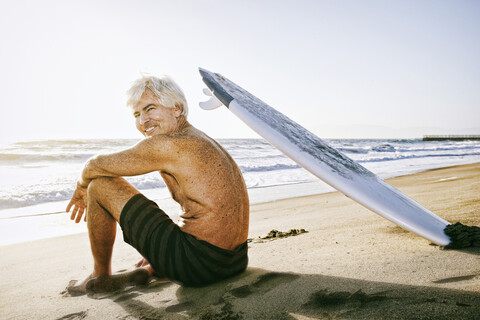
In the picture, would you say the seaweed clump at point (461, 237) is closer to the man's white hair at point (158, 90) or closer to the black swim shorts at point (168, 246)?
the black swim shorts at point (168, 246)

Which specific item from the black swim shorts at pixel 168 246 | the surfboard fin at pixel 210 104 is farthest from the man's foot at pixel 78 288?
the surfboard fin at pixel 210 104

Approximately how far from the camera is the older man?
1691 mm

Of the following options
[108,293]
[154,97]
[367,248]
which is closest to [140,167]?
[154,97]

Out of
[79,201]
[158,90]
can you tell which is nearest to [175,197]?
[158,90]

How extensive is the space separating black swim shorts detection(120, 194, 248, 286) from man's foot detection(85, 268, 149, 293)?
33cm

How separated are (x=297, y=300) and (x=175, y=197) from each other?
→ 0.90 metres

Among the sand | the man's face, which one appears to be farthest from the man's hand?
the man's face

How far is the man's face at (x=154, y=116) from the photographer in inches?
74.9

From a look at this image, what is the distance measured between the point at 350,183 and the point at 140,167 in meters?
1.11

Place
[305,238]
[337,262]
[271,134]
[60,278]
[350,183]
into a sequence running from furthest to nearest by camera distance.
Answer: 1. [305,238]
2. [60,278]
3. [337,262]
4. [271,134]
5. [350,183]

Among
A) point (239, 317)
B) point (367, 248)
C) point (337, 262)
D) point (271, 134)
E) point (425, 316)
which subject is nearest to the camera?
point (425, 316)

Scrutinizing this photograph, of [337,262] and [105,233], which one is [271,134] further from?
[105,233]

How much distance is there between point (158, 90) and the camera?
6.23 ft

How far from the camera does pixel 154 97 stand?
1.91 meters
